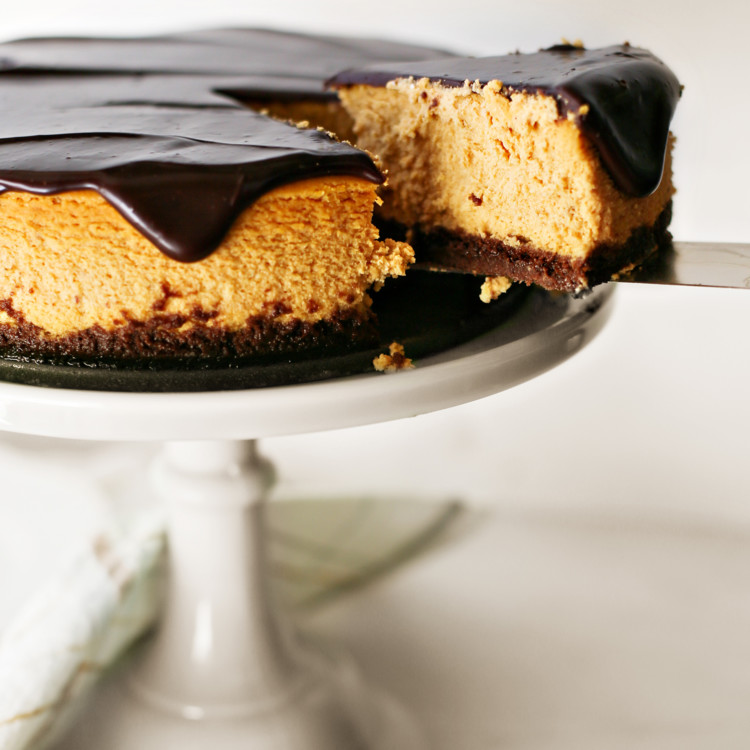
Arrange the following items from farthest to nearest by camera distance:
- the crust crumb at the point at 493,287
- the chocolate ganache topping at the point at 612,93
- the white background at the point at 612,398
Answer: the white background at the point at 612,398 → the crust crumb at the point at 493,287 → the chocolate ganache topping at the point at 612,93

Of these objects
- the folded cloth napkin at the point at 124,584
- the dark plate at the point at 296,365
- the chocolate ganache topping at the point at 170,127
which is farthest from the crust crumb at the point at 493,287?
the folded cloth napkin at the point at 124,584

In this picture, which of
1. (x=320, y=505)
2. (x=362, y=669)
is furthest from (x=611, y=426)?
(x=362, y=669)

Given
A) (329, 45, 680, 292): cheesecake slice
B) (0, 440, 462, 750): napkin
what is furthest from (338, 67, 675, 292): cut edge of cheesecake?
(0, 440, 462, 750): napkin

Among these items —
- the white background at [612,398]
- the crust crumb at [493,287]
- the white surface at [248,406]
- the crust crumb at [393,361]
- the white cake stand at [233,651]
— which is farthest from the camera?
the white background at [612,398]

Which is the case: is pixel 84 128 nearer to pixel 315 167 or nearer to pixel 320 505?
pixel 315 167

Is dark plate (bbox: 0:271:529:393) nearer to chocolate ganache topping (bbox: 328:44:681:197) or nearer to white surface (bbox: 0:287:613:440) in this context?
white surface (bbox: 0:287:613:440)

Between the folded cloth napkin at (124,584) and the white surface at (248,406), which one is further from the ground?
the white surface at (248,406)

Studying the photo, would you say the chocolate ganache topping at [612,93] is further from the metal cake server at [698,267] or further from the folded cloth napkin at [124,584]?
the folded cloth napkin at [124,584]
